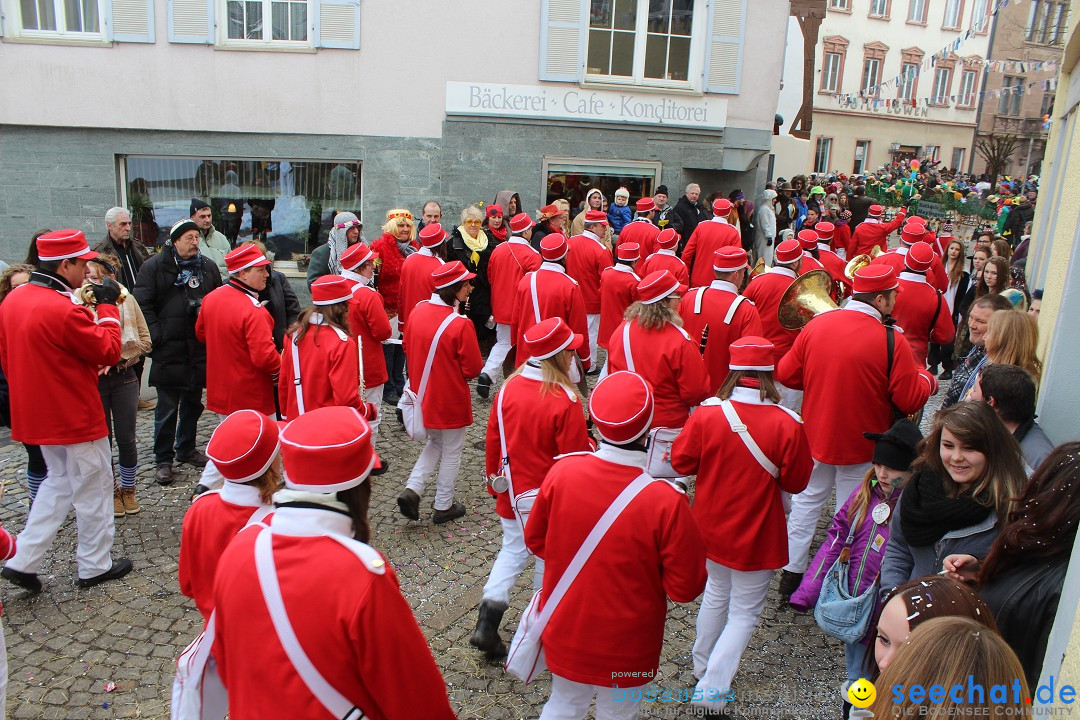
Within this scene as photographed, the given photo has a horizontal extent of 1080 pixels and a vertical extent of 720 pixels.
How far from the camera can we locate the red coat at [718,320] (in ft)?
20.4

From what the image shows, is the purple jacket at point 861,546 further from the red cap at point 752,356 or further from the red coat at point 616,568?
the red coat at point 616,568

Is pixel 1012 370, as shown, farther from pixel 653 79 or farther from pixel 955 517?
Result: pixel 653 79

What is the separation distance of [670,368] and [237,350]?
3067mm

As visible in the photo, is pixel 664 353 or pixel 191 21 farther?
pixel 191 21

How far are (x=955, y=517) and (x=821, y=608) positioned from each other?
78 cm

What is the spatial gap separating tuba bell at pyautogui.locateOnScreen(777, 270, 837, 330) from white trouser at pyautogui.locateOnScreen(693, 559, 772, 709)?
2758 mm

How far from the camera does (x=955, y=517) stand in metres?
3.13

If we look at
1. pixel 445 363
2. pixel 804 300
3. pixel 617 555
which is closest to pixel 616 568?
pixel 617 555

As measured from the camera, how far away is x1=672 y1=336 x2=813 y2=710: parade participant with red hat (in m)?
3.95

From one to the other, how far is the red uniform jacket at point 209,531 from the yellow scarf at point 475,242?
677 centimetres

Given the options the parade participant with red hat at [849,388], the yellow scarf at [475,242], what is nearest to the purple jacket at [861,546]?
the parade participant with red hat at [849,388]

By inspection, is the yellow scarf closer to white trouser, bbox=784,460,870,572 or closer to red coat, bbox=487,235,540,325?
red coat, bbox=487,235,540,325

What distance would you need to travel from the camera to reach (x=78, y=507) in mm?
4871

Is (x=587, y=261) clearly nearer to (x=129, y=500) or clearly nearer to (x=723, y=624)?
(x=129, y=500)
